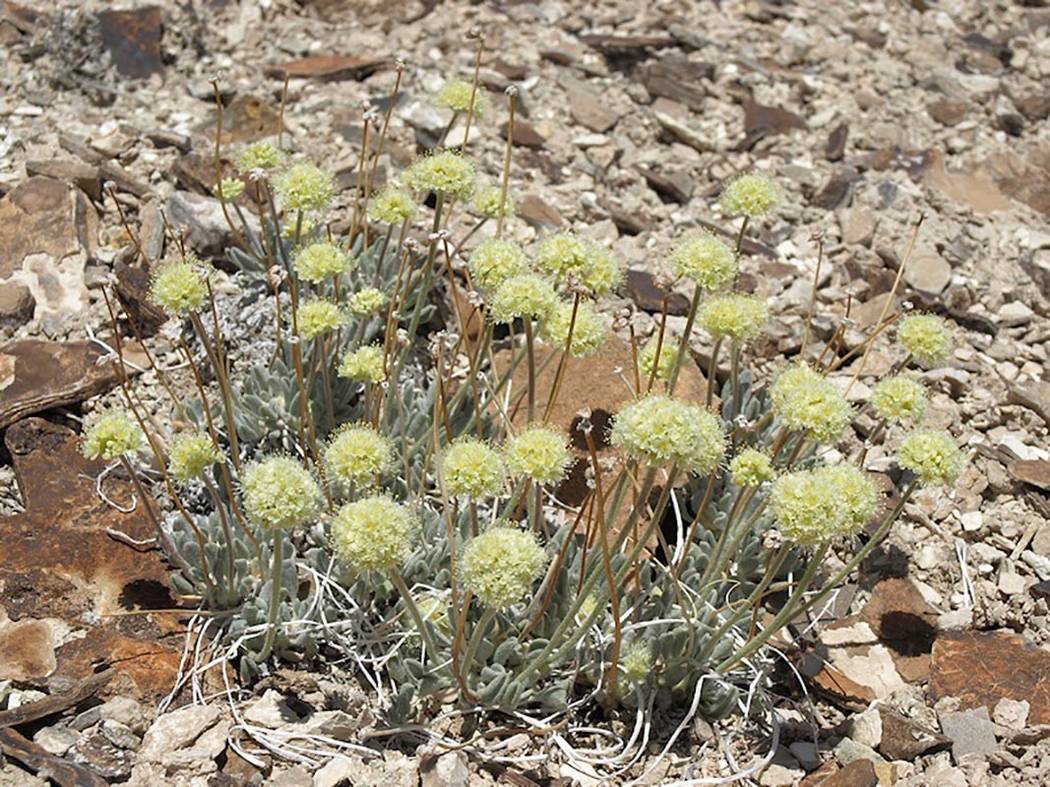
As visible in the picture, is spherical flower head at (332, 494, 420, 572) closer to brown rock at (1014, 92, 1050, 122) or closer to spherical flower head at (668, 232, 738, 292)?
spherical flower head at (668, 232, 738, 292)

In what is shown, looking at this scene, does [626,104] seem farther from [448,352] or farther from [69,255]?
[69,255]

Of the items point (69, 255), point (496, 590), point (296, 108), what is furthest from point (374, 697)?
point (296, 108)

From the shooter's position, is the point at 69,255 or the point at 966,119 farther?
the point at 966,119

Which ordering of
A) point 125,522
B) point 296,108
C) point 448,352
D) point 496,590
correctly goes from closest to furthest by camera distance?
point 496,590 → point 125,522 → point 448,352 → point 296,108

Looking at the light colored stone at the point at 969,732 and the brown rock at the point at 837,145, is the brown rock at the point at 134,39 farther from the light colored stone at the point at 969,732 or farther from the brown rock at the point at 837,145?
the light colored stone at the point at 969,732

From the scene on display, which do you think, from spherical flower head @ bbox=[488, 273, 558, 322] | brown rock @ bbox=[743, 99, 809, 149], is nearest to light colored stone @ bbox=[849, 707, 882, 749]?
spherical flower head @ bbox=[488, 273, 558, 322]

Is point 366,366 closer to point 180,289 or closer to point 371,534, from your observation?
point 180,289
